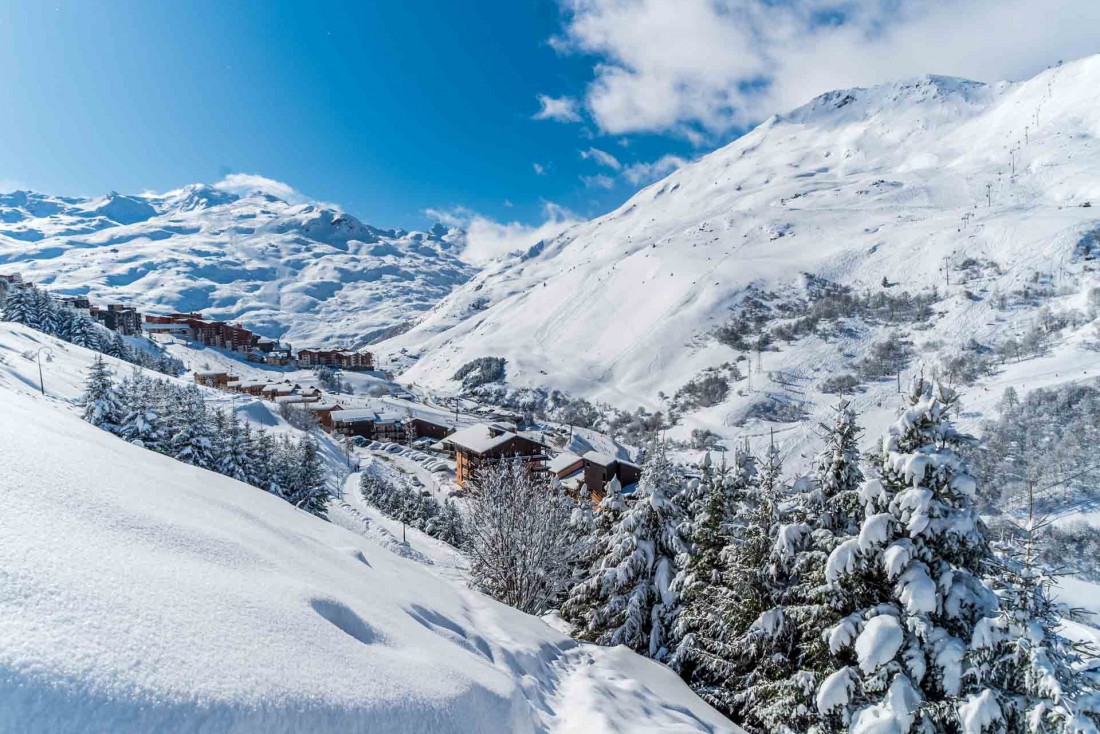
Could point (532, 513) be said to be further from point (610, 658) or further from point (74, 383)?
point (74, 383)

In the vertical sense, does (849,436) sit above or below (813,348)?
below

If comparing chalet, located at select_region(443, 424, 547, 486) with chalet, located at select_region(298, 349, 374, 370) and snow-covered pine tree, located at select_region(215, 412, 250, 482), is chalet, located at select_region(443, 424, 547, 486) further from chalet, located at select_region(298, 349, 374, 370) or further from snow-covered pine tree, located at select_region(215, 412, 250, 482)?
chalet, located at select_region(298, 349, 374, 370)

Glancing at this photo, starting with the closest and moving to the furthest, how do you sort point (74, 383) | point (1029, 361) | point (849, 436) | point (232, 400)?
point (849, 436), point (74, 383), point (232, 400), point (1029, 361)

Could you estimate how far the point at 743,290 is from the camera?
180 m

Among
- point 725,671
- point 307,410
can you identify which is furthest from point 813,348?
point 725,671

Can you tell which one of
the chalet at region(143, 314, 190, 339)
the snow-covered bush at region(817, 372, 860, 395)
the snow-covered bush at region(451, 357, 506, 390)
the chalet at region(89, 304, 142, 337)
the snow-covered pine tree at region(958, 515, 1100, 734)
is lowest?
the snow-covered pine tree at region(958, 515, 1100, 734)

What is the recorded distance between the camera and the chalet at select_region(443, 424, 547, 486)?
6069cm

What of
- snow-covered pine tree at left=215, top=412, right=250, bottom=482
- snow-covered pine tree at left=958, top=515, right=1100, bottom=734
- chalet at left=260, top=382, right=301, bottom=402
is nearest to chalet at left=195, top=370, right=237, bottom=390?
chalet at left=260, top=382, right=301, bottom=402

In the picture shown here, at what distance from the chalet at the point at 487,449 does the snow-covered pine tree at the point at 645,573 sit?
40212 mm

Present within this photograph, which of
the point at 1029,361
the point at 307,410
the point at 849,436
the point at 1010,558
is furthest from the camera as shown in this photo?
the point at 1029,361

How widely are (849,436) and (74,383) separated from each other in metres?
60.4

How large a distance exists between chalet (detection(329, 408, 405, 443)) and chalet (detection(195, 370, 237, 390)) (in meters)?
22.7

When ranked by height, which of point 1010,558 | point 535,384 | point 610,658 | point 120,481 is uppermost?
point 535,384

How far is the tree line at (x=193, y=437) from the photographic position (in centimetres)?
2959
